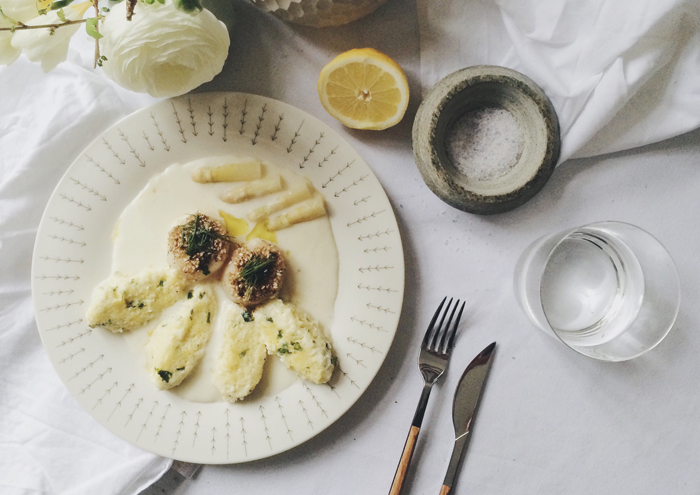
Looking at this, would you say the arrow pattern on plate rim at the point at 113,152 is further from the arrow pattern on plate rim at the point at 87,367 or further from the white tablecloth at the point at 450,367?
the arrow pattern on plate rim at the point at 87,367

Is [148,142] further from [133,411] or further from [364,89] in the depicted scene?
[133,411]

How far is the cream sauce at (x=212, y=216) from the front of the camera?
1.20m

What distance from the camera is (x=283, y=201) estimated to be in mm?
1193

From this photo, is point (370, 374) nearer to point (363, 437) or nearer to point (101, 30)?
point (363, 437)

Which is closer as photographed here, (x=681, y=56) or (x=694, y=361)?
(x=681, y=56)

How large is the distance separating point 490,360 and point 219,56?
0.91m

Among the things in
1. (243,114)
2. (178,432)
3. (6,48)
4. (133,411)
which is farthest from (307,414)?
(6,48)

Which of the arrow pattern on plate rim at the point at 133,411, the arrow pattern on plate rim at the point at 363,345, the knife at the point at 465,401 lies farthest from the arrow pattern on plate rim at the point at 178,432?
the knife at the point at 465,401

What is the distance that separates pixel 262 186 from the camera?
1.19m

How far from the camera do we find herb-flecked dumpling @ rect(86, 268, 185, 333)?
1.15 metres

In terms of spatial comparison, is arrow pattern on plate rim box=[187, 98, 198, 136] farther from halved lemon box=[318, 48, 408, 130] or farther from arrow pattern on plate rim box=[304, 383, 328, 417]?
arrow pattern on plate rim box=[304, 383, 328, 417]

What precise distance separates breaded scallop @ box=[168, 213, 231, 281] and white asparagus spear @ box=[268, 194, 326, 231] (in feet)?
0.42

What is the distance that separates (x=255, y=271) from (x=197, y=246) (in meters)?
0.15

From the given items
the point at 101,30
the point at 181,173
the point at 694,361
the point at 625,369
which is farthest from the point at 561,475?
the point at 101,30
